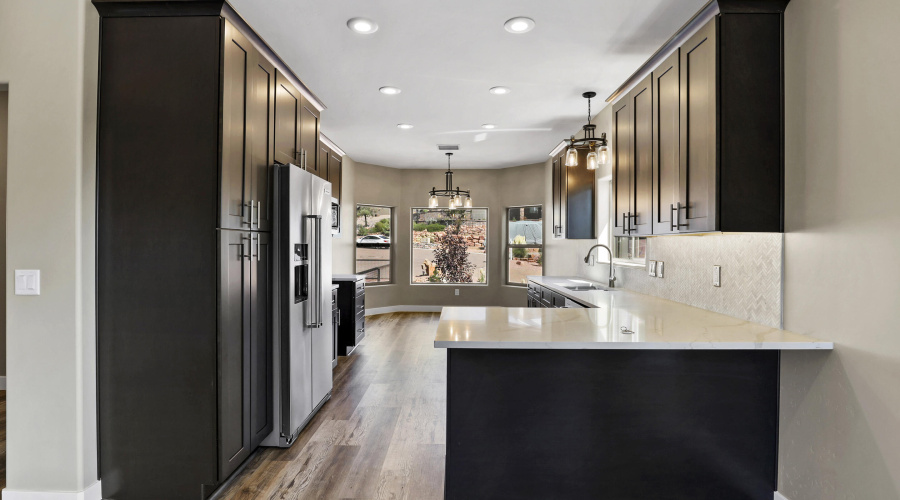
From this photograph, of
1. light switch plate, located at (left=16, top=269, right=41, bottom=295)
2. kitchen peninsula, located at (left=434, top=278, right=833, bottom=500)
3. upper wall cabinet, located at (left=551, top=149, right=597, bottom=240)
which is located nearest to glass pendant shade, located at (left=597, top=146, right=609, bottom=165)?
upper wall cabinet, located at (left=551, top=149, right=597, bottom=240)

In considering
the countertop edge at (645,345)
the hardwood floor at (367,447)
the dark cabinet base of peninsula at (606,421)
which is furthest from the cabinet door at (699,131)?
the hardwood floor at (367,447)

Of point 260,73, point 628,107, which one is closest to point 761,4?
point 628,107

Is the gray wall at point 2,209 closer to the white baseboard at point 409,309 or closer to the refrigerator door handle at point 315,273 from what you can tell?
the refrigerator door handle at point 315,273

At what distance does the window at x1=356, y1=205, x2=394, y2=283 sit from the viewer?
26.5 ft

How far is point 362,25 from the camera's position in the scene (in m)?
2.90

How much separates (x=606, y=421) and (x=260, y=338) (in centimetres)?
194

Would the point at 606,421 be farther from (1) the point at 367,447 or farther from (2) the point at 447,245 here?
(2) the point at 447,245

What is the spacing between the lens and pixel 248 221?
263 cm

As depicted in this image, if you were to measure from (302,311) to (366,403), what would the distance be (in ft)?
3.44

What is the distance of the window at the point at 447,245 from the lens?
28.5ft

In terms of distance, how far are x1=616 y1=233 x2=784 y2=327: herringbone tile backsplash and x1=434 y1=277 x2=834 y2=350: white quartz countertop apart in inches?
3.2

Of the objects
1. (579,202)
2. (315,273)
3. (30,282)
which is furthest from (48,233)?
(579,202)

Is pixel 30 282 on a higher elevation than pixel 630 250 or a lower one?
lower

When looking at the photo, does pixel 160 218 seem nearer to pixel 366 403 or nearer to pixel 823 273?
pixel 366 403
